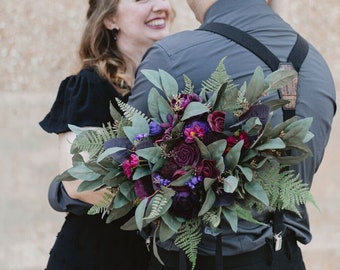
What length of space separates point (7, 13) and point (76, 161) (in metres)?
2.81

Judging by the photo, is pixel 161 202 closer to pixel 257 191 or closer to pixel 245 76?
pixel 257 191

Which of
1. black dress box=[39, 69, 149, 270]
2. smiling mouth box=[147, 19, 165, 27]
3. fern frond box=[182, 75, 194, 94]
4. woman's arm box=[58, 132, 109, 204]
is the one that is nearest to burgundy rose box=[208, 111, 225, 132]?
fern frond box=[182, 75, 194, 94]

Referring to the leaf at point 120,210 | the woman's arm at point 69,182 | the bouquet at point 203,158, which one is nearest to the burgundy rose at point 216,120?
the bouquet at point 203,158

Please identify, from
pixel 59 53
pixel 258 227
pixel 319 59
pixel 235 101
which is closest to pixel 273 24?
pixel 319 59

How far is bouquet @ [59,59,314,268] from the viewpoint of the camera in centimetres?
221

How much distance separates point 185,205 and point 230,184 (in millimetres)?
135

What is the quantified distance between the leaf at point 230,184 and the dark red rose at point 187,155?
0.10 meters

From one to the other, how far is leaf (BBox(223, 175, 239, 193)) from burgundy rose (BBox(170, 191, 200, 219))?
0.32 ft

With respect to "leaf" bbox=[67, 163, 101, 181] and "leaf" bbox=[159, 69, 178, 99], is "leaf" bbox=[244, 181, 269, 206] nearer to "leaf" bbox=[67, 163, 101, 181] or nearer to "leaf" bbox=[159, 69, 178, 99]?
"leaf" bbox=[159, 69, 178, 99]

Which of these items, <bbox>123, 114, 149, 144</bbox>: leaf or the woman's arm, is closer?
<bbox>123, 114, 149, 144</bbox>: leaf

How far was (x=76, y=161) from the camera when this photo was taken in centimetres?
242

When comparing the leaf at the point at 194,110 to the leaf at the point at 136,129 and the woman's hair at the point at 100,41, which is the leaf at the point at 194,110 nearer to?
the leaf at the point at 136,129

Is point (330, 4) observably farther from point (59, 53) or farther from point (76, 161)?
point (76, 161)

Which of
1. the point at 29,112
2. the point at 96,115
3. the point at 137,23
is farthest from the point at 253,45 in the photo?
the point at 29,112
